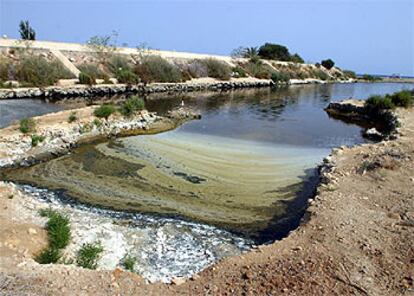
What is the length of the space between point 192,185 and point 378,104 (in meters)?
23.6

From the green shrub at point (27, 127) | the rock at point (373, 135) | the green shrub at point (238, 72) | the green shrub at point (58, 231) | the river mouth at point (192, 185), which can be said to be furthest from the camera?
the green shrub at point (238, 72)

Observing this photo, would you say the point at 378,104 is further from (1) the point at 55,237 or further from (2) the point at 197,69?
(2) the point at 197,69

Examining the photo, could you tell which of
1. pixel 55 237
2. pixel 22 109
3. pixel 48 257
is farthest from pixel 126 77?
pixel 48 257

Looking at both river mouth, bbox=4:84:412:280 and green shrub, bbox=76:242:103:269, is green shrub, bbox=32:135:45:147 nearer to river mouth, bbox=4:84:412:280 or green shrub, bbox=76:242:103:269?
river mouth, bbox=4:84:412:280

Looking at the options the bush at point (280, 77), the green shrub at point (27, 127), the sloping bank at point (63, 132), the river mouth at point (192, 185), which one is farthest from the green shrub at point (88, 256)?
the bush at point (280, 77)

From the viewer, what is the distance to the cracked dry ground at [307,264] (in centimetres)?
610

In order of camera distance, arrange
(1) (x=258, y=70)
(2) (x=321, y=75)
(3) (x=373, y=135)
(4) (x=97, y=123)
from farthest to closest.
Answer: (2) (x=321, y=75)
(1) (x=258, y=70)
(3) (x=373, y=135)
(4) (x=97, y=123)

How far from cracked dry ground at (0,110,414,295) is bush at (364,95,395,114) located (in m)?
22.7

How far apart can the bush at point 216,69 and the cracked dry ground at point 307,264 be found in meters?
50.6

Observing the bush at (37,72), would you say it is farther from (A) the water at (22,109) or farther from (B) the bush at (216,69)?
(B) the bush at (216,69)

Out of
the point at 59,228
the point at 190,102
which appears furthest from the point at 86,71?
the point at 59,228

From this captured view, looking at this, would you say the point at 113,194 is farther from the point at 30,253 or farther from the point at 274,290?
the point at 274,290

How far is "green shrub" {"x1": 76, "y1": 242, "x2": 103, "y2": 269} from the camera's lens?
24.3 ft

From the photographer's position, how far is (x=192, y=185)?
12867 mm
